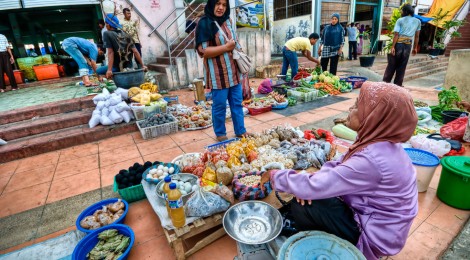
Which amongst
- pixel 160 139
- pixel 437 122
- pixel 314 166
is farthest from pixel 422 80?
pixel 160 139

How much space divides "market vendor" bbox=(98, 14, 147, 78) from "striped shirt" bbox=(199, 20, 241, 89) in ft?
9.27

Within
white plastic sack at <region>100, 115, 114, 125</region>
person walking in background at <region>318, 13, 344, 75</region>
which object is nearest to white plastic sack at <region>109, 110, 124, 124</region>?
white plastic sack at <region>100, 115, 114, 125</region>

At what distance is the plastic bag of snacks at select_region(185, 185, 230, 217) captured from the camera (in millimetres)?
2158

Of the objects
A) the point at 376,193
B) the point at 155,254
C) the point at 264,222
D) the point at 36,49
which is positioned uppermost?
the point at 36,49

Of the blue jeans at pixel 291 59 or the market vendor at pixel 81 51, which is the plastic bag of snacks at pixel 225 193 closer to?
the blue jeans at pixel 291 59

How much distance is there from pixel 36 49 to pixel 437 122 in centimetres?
1811

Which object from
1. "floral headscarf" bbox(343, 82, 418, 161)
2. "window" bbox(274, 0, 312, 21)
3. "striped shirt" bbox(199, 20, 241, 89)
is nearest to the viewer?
"floral headscarf" bbox(343, 82, 418, 161)

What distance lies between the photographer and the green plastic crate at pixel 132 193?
9.28 feet

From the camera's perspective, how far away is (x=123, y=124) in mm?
5152

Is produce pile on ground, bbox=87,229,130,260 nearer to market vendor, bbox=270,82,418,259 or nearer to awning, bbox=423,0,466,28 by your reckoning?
market vendor, bbox=270,82,418,259

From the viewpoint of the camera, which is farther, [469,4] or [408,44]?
[469,4]

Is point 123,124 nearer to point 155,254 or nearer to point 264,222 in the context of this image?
point 155,254

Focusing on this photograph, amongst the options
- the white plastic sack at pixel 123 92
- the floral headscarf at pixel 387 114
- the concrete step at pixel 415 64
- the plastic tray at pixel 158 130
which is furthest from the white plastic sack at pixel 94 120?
the concrete step at pixel 415 64

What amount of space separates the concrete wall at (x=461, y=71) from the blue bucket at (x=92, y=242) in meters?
7.78
